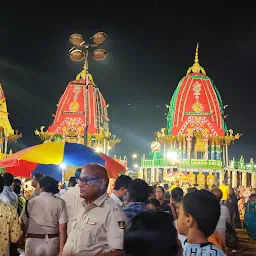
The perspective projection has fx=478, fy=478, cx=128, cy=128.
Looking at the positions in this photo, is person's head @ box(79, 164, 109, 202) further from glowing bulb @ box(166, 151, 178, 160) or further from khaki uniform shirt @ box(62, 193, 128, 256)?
glowing bulb @ box(166, 151, 178, 160)

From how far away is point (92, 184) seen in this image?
4.20 metres

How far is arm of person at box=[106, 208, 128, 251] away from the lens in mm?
3856

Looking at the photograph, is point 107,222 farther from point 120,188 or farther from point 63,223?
point 120,188

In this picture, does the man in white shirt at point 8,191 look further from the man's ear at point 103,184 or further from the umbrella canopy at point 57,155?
the man's ear at point 103,184

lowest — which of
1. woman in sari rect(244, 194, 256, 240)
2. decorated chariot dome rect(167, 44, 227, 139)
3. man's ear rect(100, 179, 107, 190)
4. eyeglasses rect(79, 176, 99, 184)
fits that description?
woman in sari rect(244, 194, 256, 240)

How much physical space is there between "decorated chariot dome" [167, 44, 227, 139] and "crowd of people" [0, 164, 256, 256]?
30971 mm

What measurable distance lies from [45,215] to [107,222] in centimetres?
211

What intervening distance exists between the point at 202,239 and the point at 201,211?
0.19m

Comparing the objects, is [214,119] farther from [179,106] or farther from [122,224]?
[122,224]

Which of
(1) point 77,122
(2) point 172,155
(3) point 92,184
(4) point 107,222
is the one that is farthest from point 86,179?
(1) point 77,122

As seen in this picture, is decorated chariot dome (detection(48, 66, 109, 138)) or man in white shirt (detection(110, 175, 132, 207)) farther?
decorated chariot dome (detection(48, 66, 109, 138))

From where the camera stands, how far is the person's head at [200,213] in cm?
312

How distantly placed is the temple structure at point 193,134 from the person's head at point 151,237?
116ft

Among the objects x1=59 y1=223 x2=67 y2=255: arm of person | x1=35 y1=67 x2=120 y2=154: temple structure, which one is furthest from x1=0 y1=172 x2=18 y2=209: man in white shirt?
x1=35 y1=67 x2=120 y2=154: temple structure
